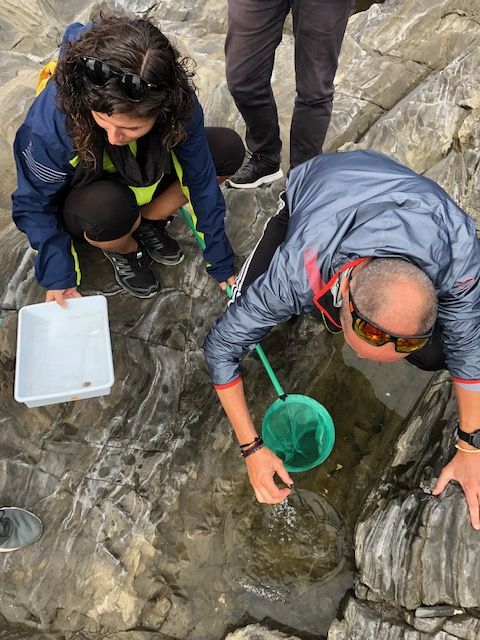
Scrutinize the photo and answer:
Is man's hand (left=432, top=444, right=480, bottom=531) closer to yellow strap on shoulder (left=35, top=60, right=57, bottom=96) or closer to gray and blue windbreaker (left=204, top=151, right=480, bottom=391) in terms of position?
gray and blue windbreaker (left=204, top=151, right=480, bottom=391)

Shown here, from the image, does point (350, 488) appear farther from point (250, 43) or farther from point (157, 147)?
point (250, 43)

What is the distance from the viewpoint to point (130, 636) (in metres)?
2.71

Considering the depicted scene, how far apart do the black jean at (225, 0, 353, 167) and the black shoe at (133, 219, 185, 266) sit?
954mm

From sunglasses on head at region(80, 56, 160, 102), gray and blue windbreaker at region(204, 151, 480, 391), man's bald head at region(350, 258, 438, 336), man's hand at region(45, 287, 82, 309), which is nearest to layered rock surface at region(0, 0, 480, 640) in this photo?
man's hand at region(45, 287, 82, 309)

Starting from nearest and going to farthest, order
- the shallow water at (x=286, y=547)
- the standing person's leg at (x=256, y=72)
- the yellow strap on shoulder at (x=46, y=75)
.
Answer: the yellow strap on shoulder at (x=46, y=75) → the shallow water at (x=286, y=547) → the standing person's leg at (x=256, y=72)

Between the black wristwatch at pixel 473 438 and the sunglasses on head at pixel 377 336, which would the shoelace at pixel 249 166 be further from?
the black wristwatch at pixel 473 438

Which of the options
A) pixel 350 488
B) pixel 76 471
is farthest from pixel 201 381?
pixel 350 488

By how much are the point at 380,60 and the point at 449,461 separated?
12.4ft

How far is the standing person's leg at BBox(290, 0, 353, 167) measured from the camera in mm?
2865

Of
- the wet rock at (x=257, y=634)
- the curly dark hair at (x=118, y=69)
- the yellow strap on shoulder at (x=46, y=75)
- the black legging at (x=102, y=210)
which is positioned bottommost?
the wet rock at (x=257, y=634)

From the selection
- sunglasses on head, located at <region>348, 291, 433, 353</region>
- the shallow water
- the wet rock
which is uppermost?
sunglasses on head, located at <region>348, 291, 433, 353</region>

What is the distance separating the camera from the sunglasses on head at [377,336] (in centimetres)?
182

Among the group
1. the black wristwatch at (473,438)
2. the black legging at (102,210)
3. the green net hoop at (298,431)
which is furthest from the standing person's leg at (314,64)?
the black wristwatch at (473,438)

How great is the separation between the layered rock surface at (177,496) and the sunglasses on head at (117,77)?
140 cm
